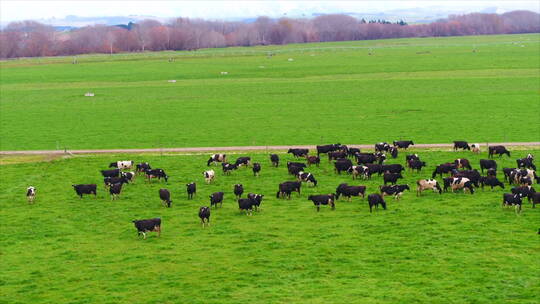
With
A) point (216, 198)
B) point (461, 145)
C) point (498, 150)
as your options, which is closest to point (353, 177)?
point (216, 198)

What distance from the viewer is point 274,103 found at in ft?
290

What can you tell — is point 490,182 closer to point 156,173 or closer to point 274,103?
point 156,173

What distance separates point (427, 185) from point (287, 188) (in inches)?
313

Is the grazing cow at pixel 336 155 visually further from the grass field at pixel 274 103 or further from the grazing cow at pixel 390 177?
the grass field at pixel 274 103

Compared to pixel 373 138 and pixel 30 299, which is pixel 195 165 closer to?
pixel 373 138

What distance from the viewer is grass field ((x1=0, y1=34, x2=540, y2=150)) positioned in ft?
212

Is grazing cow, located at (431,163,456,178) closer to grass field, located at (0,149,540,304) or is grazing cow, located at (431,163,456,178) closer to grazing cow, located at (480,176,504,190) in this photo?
grass field, located at (0,149,540,304)

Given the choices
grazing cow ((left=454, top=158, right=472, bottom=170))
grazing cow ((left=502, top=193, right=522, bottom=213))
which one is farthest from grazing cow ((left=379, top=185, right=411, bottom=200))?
grazing cow ((left=454, top=158, right=472, bottom=170))

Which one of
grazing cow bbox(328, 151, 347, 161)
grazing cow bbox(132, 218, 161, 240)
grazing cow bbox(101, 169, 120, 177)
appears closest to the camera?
grazing cow bbox(132, 218, 161, 240)

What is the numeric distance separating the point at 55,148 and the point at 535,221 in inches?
1586

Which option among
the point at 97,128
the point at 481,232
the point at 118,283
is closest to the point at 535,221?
the point at 481,232

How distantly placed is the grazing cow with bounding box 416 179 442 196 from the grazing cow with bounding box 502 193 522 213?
4.45m

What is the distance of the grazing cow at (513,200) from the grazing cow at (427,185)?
445 centimetres

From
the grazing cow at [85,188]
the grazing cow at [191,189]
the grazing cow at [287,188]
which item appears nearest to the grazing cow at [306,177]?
the grazing cow at [287,188]
